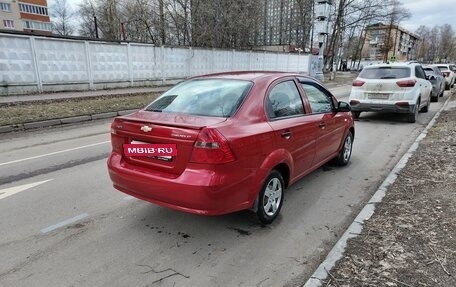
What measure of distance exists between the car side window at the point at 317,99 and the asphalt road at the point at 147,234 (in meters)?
1.14

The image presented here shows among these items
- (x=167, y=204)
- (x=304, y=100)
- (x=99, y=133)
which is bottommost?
(x=99, y=133)

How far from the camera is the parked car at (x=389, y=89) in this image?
9.97 m

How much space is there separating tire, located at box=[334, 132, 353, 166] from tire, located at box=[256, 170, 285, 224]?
91.4 inches

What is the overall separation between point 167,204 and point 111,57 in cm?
1604

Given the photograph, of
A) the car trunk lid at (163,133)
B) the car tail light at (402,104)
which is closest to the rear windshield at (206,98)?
the car trunk lid at (163,133)

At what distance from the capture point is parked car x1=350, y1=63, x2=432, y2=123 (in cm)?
997

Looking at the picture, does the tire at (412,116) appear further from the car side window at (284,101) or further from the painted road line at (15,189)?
the painted road line at (15,189)

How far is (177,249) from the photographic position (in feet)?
10.9

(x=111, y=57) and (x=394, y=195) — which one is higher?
(x=111, y=57)

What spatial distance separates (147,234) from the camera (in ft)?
11.9

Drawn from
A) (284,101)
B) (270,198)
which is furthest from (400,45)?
(270,198)

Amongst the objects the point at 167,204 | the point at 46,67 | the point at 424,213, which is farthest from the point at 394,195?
the point at 46,67

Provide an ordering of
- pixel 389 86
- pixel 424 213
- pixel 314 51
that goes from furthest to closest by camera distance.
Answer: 1. pixel 314 51
2. pixel 389 86
3. pixel 424 213

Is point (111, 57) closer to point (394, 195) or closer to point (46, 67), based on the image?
point (46, 67)
